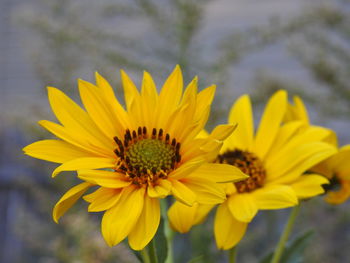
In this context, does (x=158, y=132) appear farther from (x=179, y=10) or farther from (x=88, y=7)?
(x=88, y=7)

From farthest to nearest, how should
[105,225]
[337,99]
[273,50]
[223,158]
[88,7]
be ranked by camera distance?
1. [273,50]
2. [88,7]
3. [337,99]
4. [223,158]
5. [105,225]

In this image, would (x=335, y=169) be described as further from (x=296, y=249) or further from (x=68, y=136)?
(x=68, y=136)

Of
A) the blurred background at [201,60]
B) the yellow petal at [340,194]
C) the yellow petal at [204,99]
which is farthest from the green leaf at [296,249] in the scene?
the blurred background at [201,60]

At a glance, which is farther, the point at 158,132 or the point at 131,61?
the point at 131,61

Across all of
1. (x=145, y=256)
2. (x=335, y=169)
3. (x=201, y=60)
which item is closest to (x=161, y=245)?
(x=145, y=256)

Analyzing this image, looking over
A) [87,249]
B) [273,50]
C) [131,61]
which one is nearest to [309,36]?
[131,61]

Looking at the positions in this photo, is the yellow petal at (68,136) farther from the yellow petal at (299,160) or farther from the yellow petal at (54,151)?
the yellow petal at (299,160)

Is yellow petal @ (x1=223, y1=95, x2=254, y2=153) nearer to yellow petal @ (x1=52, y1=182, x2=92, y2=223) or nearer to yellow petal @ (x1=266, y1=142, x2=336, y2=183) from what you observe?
yellow petal @ (x1=266, y1=142, x2=336, y2=183)

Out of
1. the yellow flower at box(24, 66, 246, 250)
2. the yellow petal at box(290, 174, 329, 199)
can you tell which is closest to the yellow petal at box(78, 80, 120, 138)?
the yellow flower at box(24, 66, 246, 250)
